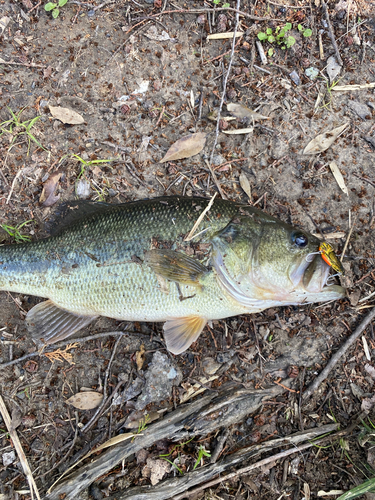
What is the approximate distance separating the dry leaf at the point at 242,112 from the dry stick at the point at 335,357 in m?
2.37

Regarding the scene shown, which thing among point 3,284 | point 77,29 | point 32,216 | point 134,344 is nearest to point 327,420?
point 134,344

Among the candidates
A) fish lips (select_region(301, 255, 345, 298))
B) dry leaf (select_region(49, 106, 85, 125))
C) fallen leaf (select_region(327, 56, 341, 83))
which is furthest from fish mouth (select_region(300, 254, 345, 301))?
dry leaf (select_region(49, 106, 85, 125))

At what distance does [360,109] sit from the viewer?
3.66 meters

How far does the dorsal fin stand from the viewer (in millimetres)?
3330

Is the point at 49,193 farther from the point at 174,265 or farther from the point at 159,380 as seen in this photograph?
the point at 159,380

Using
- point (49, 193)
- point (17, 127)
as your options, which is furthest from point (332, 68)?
point (17, 127)

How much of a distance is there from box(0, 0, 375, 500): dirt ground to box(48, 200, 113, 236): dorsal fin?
23 centimetres

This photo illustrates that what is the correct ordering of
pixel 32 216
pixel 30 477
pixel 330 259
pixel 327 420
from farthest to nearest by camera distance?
1. pixel 32 216
2. pixel 327 420
3. pixel 30 477
4. pixel 330 259

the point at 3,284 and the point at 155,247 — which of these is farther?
the point at 3,284

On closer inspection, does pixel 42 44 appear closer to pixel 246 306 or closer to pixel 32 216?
pixel 32 216

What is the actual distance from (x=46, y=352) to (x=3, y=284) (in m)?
0.83

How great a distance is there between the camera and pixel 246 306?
302cm

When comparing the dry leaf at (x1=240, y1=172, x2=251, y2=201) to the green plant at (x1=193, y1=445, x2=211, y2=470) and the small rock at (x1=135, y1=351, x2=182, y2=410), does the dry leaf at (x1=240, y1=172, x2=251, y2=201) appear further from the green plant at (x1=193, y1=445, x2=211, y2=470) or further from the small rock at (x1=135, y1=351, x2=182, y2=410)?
the green plant at (x1=193, y1=445, x2=211, y2=470)

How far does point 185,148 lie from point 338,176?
169 centimetres
